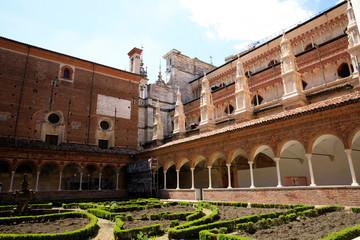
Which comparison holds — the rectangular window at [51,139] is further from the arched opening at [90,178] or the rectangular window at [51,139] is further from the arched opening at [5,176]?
the arched opening at [5,176]

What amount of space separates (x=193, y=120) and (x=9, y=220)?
2436 cm

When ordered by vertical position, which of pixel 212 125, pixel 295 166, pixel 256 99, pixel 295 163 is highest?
pixel 256 99

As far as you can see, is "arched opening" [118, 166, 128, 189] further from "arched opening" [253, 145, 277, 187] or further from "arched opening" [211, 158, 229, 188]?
"arched opening" [253, 145, 277, 187]

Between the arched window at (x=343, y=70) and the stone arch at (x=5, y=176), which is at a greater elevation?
the arched window at (x=343, y=70)

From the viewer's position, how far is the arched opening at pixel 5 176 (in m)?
20.7

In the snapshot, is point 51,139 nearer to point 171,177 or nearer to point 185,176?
point 171,177

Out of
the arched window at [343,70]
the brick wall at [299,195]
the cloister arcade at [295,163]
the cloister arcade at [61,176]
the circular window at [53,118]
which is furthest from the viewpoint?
the circular window at [53,118]

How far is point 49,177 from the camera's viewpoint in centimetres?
2322

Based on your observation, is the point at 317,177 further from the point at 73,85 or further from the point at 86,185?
the point at 73,85

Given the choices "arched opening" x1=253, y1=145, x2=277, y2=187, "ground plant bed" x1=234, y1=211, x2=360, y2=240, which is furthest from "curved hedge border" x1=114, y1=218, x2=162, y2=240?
"arched opening" x1=253, y1=145, x2=277, y2=187

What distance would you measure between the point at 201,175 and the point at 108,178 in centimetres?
998

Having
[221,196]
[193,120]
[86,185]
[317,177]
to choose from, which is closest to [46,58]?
[86,185]

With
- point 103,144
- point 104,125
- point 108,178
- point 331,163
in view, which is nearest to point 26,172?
point 108,178

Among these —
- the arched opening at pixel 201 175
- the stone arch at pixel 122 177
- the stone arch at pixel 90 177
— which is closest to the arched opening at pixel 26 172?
the stone arch at pixel 90 177
